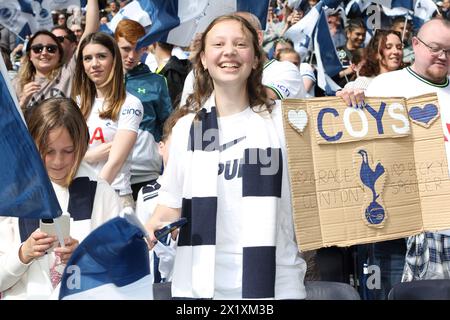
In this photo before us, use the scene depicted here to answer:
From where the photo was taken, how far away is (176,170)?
14.1 ft

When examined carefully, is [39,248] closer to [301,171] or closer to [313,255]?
[301,171]

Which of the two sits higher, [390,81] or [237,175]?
[390,81]

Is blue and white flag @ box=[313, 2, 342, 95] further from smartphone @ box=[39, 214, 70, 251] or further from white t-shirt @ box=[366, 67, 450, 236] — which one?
smartphone @ box=[39, 214, 70, 251]

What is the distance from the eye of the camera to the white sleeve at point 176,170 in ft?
14.0

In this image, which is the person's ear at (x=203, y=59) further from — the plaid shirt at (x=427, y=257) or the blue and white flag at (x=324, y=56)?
the blue and white flag at (x=324, y=56)

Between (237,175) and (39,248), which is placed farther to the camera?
(237,175)

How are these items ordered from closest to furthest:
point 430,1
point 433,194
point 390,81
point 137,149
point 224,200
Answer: point 224,200 → point 433,194 → point 390,81 → point 137,149 → point 430,1

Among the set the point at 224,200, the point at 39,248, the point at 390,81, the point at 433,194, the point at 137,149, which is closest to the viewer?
the point at 39,248

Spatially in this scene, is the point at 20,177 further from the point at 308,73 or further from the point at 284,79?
the point at 308,73

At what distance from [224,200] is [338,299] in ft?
2.41

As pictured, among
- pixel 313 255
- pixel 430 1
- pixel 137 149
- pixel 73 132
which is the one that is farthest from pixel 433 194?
pixel 430 1

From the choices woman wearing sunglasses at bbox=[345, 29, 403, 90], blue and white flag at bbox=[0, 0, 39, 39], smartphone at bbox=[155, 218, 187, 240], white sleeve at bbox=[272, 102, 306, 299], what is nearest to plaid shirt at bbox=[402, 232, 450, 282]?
white sleeve at bbox=[272, 102, 306, 299]

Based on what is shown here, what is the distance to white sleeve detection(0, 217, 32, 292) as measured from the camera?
154 inches

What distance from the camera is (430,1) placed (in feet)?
30.1
